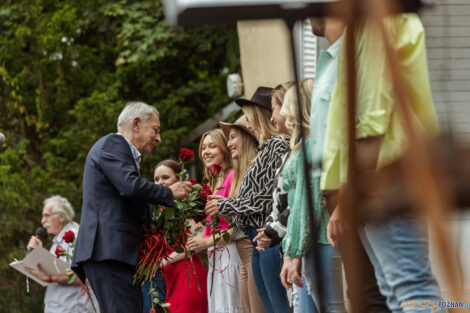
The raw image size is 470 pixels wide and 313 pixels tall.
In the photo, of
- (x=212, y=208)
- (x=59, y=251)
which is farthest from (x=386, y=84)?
(x=59, y=251)

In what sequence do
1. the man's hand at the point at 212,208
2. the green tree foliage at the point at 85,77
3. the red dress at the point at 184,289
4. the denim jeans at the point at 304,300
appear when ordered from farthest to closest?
1. the green tree foliage at the point at 85,77
2. the red dress at the point at 184,289
3. the man's hand at the point at 212,208
4. the denim jeans at the point at 304,300

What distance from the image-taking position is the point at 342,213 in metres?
1.13

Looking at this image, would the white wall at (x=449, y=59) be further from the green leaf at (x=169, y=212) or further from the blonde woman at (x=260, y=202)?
the green leaf at (x=169, y=212)

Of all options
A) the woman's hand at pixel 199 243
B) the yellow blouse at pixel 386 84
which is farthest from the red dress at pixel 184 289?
the yellow blouse at pixel 386 84

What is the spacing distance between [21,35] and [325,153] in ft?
35.9

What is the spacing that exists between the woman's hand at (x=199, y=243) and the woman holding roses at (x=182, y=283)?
509 mm

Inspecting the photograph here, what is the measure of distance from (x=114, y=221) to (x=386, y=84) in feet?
11.3

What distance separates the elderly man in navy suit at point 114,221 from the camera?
458 cm

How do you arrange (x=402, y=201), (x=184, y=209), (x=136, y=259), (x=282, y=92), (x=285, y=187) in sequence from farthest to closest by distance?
(x=184, y=209), (x=136, y=259), (x=282, y=92), (x=285, y=187), (x=402, y=201)

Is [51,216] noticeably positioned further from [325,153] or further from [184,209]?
[325,153]

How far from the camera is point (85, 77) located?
42.7ft

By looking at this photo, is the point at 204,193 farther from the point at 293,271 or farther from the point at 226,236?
the point at 293,271

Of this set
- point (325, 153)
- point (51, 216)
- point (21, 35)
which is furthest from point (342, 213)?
point (21, 35)

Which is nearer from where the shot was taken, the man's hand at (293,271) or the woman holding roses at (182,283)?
the man's hand at (293,271)
